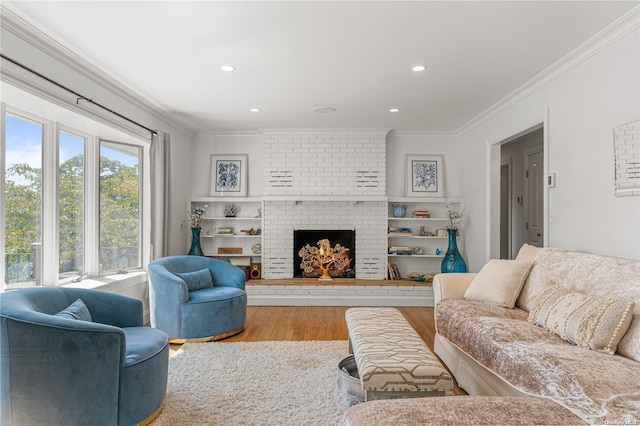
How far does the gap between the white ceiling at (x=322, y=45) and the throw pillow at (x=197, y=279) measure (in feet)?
6.40

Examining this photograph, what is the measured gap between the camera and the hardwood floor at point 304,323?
3796 mm

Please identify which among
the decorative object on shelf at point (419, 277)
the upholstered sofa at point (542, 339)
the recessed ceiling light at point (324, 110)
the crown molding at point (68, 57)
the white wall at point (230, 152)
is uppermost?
the recessed ceiling light at point (324, 110)

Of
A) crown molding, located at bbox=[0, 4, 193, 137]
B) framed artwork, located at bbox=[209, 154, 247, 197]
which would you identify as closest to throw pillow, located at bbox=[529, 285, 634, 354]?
crown molding, located at bbox=[0, 4, 193, 137]

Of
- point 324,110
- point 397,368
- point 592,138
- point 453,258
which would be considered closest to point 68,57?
point 324,110

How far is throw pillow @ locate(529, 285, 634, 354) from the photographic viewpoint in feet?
6.33

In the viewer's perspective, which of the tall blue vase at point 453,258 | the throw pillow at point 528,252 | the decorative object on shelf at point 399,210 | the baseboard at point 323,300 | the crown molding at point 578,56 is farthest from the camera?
the decorative object on shelf at point 399,210

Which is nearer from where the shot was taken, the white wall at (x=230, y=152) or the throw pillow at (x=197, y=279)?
the throw pillow at (x=197, y=279)

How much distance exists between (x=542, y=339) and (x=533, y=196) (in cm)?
386

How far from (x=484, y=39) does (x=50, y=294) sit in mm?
3464

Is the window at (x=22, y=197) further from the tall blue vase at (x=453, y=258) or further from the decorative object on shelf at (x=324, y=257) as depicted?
the tall blue vase at (x=453, y=258)

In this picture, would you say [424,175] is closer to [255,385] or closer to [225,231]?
[225,231]

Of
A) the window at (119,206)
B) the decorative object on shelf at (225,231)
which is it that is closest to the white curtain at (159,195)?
the window at (119,206)

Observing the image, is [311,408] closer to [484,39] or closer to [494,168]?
[484,39]

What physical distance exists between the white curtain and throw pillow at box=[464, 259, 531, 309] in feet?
11.4
